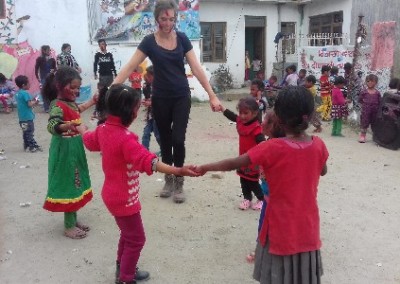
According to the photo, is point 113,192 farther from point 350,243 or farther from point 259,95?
point 259,95

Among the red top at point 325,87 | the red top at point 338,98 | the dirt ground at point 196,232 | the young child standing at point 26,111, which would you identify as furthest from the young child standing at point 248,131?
the red top at point 325,87

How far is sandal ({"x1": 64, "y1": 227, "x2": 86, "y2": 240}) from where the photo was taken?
3684 mm

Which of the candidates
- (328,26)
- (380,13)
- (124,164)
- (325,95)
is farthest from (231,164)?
(328,26)

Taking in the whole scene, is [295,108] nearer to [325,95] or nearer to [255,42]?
[325,95]

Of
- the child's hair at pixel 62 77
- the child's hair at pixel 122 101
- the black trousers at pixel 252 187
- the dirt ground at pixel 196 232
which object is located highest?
the child's hair at pixel 62 77

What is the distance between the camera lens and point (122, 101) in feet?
8.54

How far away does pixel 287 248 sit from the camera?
2195 mm

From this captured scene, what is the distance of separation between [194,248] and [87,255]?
0.83 metres

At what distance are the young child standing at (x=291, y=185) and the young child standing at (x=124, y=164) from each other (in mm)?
494

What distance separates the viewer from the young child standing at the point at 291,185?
6.95 ft

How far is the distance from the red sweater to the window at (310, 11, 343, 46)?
12.1 meters

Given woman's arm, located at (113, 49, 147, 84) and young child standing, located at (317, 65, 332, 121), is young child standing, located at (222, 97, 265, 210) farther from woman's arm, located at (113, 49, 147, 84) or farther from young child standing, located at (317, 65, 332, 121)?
young child standing, located at (317, 65, 332, 121)

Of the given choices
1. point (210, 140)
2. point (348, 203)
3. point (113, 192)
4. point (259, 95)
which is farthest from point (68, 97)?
point (210, 140)

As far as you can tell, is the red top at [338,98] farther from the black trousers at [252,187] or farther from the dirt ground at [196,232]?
the black trousers at [252,187]
